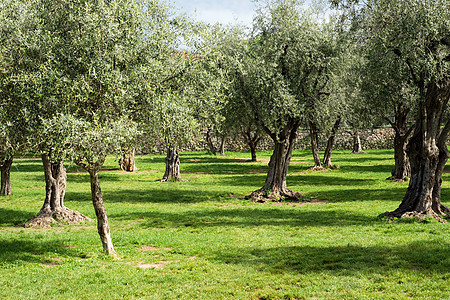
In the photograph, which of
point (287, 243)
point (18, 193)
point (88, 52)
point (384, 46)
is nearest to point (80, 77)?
point (88, 52)

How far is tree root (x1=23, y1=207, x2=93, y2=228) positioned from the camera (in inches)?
730

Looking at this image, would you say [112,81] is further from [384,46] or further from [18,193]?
[18,193]

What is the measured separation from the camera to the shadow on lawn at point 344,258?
36.9 feet

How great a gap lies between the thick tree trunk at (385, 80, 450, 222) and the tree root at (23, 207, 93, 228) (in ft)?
41.7

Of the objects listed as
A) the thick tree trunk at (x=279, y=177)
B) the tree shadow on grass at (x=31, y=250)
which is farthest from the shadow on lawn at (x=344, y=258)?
the thick tree trunk at (x=279, y=177)

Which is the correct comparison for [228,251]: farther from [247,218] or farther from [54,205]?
[54,205]

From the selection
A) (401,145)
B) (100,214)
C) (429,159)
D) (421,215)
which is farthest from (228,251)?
(401,145)

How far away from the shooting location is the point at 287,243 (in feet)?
47.1

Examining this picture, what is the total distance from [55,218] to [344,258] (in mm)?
12309

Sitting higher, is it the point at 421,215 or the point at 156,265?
the point at 421,215

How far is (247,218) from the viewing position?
63.8ft

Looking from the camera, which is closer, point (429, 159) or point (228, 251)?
point (228, 251)

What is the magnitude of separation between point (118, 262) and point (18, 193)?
1729 cm

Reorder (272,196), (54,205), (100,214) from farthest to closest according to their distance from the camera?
(272,196) < (54,205) < (100,214)
